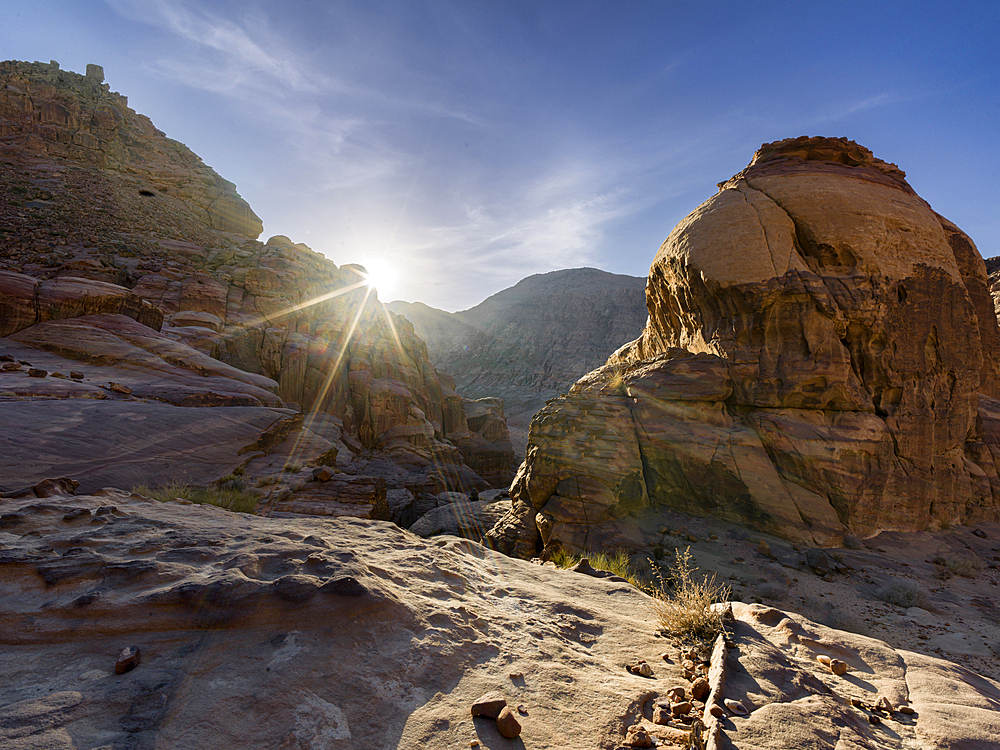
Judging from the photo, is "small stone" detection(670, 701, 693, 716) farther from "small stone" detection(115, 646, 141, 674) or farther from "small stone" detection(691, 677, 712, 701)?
"small stone" detection(115, 646, 141, 674)

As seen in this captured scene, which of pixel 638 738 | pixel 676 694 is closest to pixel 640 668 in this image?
pixel 676 694

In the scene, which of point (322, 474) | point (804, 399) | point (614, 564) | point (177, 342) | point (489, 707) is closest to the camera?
point (489, 707)

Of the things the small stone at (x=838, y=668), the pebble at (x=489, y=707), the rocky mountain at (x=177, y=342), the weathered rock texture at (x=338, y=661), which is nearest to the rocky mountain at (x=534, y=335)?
the rocky mountain at (x=177, y=342)

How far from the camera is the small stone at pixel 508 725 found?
205cm

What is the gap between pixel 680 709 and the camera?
8.00 feet

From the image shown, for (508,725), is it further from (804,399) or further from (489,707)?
(804,399)

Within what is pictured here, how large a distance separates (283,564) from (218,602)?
716 mm

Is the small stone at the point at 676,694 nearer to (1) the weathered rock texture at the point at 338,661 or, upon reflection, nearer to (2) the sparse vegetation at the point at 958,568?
(1) the weathered rock texture at the point at 338,661

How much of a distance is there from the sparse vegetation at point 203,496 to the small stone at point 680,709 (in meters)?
6.32

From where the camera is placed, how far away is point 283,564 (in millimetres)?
3303

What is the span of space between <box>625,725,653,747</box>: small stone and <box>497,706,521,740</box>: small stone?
0.60m

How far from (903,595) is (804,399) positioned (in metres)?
4.29

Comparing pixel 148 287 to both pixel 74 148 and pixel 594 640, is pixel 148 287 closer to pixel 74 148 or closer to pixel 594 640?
pixel 74 148

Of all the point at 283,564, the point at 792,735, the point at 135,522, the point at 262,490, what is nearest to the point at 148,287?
the point at 262,490
